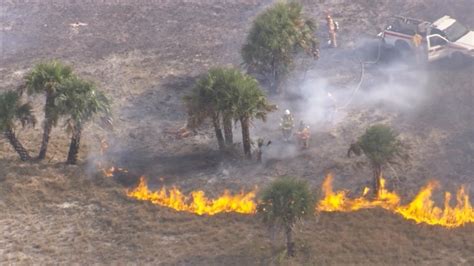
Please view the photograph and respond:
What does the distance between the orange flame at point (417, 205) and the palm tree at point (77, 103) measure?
8.87m

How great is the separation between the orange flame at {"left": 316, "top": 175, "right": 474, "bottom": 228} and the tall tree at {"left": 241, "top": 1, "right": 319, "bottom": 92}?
7198 millimetres

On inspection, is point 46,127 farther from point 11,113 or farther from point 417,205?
point 417,205

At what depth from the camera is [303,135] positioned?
2356 cm

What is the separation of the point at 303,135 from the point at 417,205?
17.7ft

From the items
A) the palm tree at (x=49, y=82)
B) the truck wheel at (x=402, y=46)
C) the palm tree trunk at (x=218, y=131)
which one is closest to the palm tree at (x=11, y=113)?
the palm tree at (x=49, y=82)

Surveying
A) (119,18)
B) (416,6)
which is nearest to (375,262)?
(416,6)

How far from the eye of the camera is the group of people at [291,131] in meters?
23.6

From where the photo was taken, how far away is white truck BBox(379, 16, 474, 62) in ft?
93.2

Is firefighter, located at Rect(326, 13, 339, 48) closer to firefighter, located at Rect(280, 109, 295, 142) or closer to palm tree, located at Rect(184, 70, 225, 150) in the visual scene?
firefighter, located at Rect(280, 109, 295, 142)

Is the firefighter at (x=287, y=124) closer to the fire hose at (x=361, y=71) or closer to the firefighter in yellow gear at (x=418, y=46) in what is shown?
the fire hose at (x=361, y=71)

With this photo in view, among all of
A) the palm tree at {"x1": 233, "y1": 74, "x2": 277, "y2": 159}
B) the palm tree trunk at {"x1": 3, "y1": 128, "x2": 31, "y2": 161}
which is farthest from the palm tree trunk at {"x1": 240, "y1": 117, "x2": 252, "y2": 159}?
the palm tree trunk at {"x1": 3, "y1": 128, "x2": 31, "y2": 161}

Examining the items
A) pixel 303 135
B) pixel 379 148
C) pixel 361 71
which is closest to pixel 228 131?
pixel 303 135

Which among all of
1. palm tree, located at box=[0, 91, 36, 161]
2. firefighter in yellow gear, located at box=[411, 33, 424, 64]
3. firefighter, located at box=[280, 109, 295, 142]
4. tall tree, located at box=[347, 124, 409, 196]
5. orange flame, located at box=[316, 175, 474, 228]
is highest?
firefighter in yellow gear, located at box=[411, 33, 424, 64]

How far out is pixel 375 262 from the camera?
18125 millimetres
